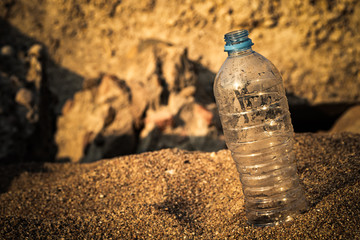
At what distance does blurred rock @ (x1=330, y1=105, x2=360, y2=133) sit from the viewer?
379cm

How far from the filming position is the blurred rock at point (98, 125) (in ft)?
10.8

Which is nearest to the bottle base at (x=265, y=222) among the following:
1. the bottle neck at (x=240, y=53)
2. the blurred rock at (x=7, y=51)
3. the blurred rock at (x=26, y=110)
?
the bottle neck at (x=240, y=53)

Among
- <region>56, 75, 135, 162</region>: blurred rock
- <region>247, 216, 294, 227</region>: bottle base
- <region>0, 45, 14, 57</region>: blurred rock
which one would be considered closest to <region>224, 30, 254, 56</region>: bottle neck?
<region>247, 216, 294, 227</region>: bottle base

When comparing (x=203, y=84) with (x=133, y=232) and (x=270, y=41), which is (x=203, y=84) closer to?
(x=270, y=41)

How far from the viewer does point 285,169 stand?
208 centimetres

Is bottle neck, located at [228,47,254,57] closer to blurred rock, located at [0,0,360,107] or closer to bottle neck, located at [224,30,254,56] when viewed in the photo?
bottle neck, located at [224,30,254,56]

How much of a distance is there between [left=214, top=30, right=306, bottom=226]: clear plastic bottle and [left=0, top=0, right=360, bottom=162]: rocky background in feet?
3.95

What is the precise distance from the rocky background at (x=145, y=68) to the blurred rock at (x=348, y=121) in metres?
0.01

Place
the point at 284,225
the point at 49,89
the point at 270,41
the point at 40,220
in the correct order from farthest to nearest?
the point at 49,89 < the point at 270,41 < the point at 40,220 < the point at 284,225

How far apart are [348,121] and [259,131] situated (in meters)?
2.30

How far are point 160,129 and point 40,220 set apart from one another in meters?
1.35

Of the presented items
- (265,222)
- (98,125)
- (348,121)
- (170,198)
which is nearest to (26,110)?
(98,125)

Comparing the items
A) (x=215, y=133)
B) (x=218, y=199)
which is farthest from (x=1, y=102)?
(x=218, y=199)

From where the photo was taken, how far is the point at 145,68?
359cm
